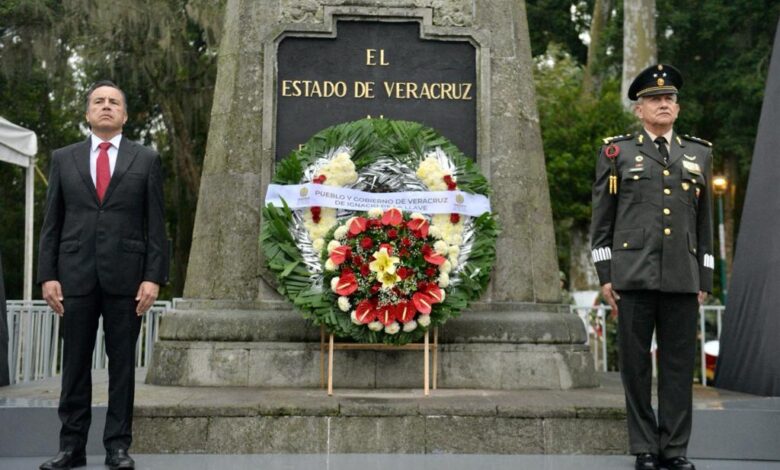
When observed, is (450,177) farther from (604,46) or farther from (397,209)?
(604,46)

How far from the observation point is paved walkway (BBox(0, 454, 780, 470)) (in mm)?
5047

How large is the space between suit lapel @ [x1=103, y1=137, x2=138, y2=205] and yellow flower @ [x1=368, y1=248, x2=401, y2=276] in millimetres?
1879

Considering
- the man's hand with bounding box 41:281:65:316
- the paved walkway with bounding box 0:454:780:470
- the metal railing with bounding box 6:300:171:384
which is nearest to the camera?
the man's hand with bounding box 41:281:65:316

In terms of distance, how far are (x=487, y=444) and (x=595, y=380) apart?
182 cm

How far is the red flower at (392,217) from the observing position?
630 cm

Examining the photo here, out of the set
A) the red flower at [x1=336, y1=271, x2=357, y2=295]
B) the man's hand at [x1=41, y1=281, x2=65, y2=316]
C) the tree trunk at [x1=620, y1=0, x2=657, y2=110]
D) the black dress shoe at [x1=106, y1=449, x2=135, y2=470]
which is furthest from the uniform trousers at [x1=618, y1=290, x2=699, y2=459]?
the tree trunk at [x1=620, y1=0, x2=657, y2=110]

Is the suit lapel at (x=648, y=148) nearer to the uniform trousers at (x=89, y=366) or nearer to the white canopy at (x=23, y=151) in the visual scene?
the uniform trousers at (x=89, y=366)

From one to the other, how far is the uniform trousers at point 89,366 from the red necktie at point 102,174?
1.78 feet

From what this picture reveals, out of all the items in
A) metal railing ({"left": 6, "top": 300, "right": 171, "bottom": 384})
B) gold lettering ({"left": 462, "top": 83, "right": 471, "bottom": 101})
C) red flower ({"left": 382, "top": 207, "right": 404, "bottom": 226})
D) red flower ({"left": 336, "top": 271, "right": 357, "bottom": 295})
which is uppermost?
gold lettering ({"left": 462, "top": 83, "right": 471, "bottom": 101})

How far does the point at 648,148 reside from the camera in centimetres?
511

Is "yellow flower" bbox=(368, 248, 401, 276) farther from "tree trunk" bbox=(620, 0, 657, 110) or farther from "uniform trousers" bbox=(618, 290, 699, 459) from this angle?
"tree trunk" bbox=(620, 0, 657, 110)

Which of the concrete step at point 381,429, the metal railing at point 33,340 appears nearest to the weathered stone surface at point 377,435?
the concrete step at point 381,429

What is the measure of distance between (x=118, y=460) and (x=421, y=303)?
7.58 ft

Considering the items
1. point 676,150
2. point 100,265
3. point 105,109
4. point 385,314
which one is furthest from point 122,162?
point 676,150
